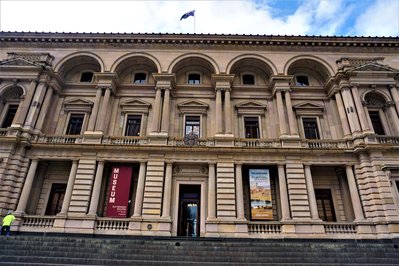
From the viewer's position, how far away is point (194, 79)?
2442 cm

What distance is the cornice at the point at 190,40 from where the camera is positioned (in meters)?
23.3

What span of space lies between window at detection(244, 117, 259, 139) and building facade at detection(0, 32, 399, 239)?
0.49 ft

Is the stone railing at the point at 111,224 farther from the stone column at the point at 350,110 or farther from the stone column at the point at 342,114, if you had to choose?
the stone column at the point at 350,110

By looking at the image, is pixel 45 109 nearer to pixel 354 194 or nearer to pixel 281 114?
pixel 281 114

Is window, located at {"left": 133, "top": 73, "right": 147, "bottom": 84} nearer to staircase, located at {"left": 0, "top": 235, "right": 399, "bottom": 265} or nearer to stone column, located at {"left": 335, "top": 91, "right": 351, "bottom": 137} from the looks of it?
staircase, located at {"left": 0, "top": 235, "right": 399, "bottom": 265}

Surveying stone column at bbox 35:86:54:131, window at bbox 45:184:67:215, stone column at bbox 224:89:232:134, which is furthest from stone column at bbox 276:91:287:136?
stone column at bbox 35:86:54:131

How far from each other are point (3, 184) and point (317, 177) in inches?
916

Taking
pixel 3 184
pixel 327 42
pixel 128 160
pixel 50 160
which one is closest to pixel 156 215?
pixel 128 160

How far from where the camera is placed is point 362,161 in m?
18.6

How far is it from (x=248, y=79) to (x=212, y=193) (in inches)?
472

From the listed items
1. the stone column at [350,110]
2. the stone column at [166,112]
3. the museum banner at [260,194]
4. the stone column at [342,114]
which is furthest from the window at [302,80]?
the stone column at [166,112]

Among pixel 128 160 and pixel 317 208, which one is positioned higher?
pixel 128 160

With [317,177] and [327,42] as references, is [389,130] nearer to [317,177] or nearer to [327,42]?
[317,177]

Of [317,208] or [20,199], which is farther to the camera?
[317,208]
